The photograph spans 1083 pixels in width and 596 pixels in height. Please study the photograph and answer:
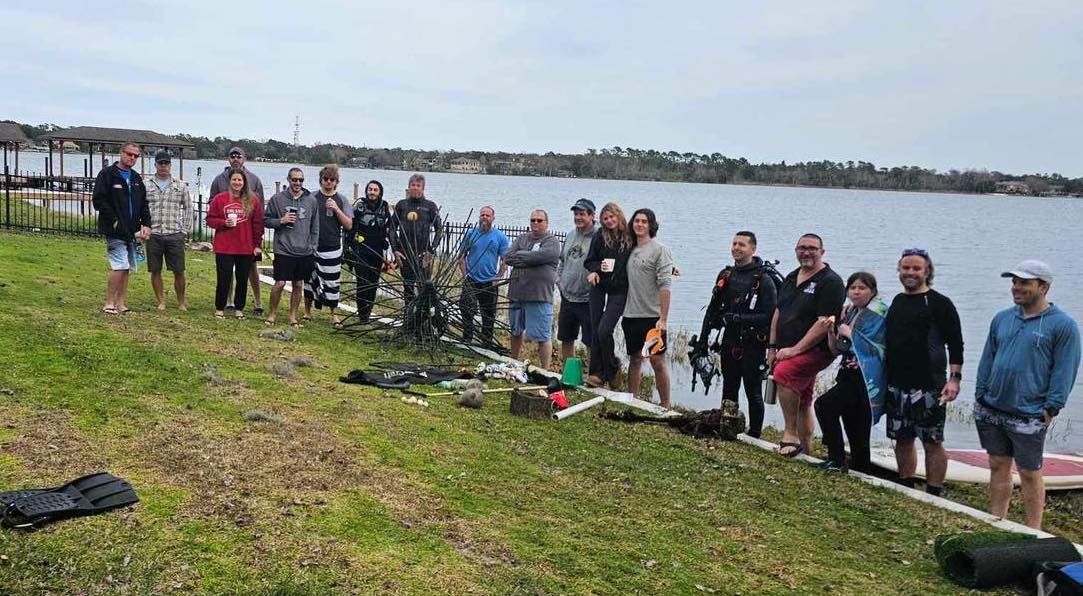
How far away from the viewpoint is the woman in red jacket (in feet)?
32.4

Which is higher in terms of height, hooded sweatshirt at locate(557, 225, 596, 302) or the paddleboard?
hooded sweatshirt at locate(557, 225, 596, 302)

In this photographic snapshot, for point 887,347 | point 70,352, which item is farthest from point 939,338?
point 70,352

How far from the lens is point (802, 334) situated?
23.2 feet

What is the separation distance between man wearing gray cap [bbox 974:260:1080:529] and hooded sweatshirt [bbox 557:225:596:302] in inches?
154

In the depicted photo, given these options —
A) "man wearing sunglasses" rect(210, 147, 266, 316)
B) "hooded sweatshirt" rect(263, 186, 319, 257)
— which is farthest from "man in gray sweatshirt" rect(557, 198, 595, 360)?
"man wearing sunglasses" rect(210, 147, 266, 316)

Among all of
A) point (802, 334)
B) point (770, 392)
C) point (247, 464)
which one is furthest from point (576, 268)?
point (247, 464)

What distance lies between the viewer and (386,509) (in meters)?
4.82

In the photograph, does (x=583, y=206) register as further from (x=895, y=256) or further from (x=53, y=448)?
(x=895, y=256)

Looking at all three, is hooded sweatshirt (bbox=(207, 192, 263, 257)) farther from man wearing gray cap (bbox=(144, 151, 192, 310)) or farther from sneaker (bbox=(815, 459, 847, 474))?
sneaker (bbox=(815, 459, 847, 474))

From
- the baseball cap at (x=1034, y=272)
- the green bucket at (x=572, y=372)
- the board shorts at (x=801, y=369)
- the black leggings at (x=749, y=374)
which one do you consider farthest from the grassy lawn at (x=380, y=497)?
the baseball cap at (x=1034, y=272)

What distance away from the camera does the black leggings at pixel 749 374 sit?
7.80 m

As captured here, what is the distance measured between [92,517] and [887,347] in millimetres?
5115

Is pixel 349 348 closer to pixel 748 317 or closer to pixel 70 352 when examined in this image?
pixel 70 352

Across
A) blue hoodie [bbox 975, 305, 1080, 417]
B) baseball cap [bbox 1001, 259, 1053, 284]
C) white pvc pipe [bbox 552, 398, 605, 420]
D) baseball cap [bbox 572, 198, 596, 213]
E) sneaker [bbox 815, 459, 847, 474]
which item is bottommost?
sneaker [bbox 815, 459, 847, 474]
